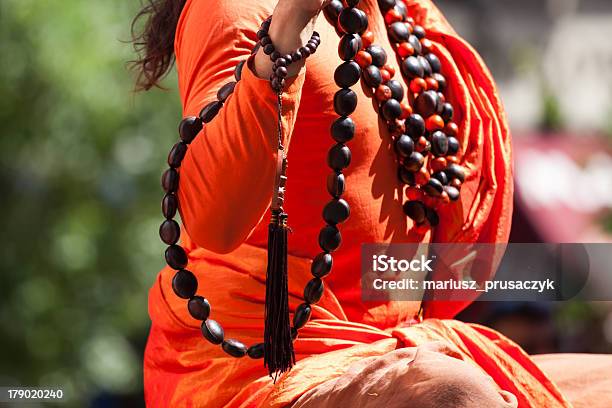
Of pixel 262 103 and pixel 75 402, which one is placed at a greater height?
pixel 262 103

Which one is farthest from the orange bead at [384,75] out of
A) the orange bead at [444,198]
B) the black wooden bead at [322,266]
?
the black wooden bead at [322,266]

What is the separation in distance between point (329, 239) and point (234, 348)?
8.3 inches

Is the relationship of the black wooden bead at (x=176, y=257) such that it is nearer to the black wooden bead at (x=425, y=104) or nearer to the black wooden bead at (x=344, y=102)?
the black wooden bead at (x=344, y=102)

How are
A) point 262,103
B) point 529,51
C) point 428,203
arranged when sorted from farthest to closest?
1. point 529,51
2. point 428,203
3. point 262,103

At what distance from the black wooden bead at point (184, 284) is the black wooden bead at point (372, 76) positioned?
40cm

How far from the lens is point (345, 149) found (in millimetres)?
1710

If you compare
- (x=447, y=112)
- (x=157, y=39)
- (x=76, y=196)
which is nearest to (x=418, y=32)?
(x=447, y=112)

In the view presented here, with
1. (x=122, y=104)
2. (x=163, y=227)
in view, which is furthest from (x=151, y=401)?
(x=122, y=104)

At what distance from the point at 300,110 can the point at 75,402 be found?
4834mm

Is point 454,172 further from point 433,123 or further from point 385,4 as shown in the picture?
point 385,4

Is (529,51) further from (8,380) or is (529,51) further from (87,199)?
(8,380)

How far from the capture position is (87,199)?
7.32 metres

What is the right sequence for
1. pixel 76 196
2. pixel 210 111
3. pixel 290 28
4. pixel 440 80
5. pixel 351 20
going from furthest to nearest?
pixel 76 196, pixel 440 80, pixel 351 20, pixel 210 111, pixel 290 28

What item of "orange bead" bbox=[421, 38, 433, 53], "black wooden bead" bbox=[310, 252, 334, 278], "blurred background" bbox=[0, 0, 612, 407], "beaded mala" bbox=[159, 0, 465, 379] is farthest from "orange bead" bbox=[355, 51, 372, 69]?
"blurred background" bbox=[0, 0, 612, 407]
